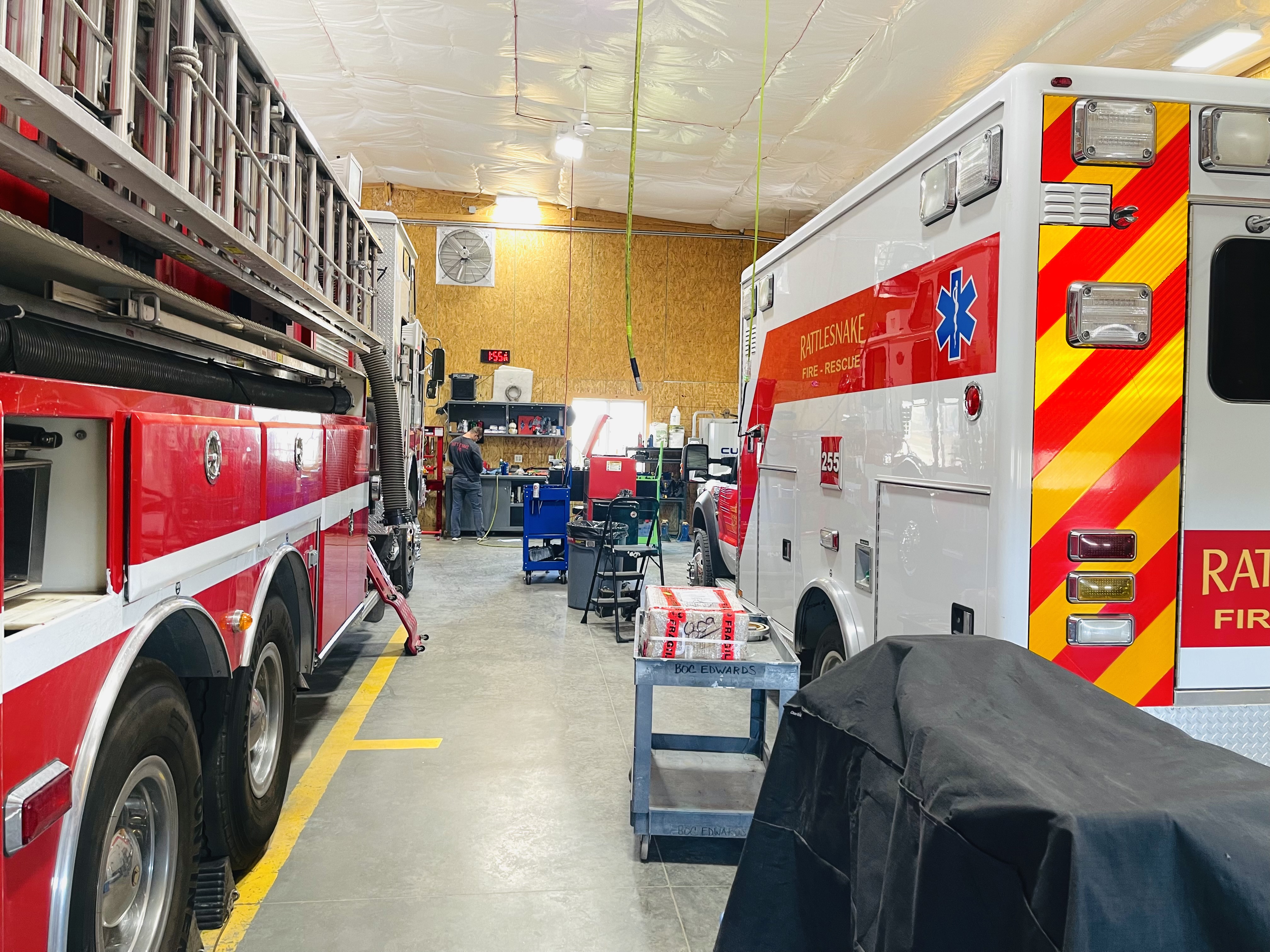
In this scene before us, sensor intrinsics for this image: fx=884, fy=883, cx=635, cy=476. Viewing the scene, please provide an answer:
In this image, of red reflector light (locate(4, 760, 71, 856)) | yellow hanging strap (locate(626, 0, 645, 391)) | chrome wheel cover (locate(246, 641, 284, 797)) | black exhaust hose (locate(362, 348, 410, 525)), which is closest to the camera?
red reflector light (locate(4, 760, 71, 856))

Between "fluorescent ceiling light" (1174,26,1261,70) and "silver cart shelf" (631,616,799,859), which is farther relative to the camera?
"fluorescent ceiling light" (1174,26,1261,70)

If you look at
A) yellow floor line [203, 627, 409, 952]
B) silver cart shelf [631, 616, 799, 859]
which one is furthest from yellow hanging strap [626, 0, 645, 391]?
yellow floor line [203, 627, 409, 952]

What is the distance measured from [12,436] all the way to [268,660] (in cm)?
196

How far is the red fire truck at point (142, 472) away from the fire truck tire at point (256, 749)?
0.01 metres

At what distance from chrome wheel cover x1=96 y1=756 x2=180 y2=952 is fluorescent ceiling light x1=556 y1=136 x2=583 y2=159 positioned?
9.31m

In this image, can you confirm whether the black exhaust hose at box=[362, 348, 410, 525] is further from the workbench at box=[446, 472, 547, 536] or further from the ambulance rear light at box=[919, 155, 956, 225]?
the workbench at box=[446, 472, 547, 536]

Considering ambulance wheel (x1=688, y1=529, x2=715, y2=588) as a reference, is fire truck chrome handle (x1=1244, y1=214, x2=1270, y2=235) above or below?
above

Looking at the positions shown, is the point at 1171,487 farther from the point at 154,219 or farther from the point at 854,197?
the point at 154,219

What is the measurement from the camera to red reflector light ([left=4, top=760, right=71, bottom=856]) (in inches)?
60.0

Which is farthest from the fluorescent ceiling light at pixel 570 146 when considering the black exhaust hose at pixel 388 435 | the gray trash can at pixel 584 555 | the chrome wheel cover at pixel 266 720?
the chrome wheel cover at pixel 266 720

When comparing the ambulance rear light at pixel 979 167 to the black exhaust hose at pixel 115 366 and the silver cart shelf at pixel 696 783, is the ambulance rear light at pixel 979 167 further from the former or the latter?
the black exhaust hose at pixel 115 366

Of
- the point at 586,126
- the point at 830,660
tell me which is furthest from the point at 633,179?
the point at 586,126

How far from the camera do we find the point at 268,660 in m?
3.51

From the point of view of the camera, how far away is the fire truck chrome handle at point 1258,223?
251 centimetres
